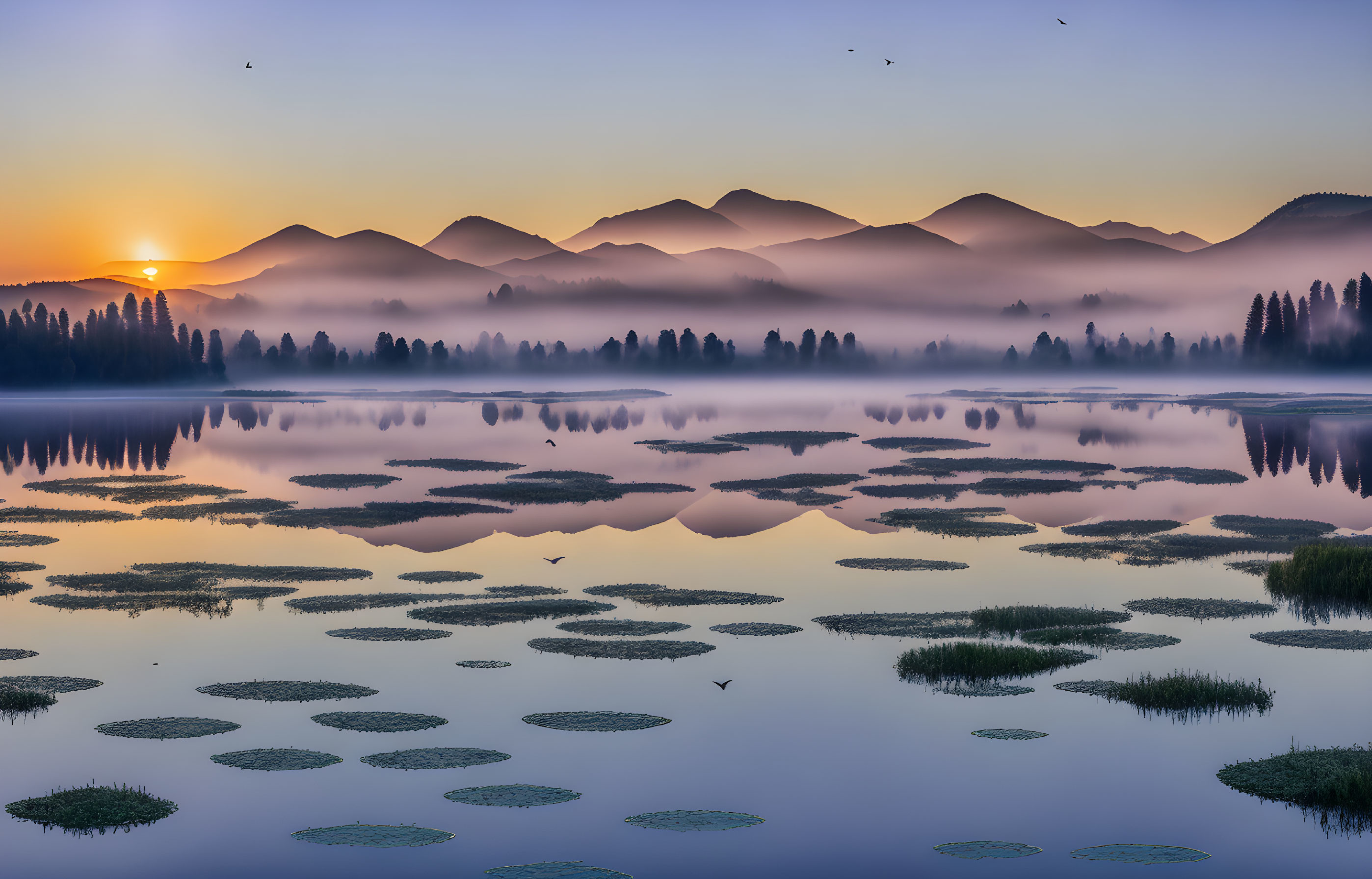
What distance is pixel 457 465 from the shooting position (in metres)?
85.8

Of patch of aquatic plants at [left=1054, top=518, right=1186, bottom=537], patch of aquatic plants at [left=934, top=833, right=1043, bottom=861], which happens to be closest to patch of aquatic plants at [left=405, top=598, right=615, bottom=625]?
patch of aquatic plants at [left=934, top=833, right=1043, bottom=861]

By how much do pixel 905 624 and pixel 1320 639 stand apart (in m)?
9.93

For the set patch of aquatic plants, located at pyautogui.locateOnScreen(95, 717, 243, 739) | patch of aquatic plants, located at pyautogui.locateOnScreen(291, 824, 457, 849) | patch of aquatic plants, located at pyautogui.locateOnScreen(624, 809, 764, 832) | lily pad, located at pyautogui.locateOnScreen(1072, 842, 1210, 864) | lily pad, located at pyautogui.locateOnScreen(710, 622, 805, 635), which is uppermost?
lily pad, located at pyautogui.locateOnScreen(710, 622, 805, 635)

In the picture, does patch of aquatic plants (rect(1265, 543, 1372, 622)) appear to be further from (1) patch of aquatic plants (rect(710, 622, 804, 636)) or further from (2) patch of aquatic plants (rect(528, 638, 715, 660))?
(2) patch of aquatic plants (rect(528, 638, 715, 660))

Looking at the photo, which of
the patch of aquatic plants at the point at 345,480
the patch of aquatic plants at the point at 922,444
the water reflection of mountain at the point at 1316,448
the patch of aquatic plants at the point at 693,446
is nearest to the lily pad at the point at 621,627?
the patch of aquatic plants at the point at 345,480

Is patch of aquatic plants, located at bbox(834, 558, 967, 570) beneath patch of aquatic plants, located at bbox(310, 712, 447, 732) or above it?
above

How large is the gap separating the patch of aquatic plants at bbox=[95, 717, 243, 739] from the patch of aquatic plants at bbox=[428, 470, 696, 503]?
3941 centimetres

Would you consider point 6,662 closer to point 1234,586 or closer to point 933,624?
point 933,624

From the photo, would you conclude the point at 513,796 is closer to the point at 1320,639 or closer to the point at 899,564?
the point at 1320,639

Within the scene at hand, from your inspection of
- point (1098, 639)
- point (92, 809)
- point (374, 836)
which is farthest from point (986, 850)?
point (1098, 639)

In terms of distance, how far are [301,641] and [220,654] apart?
6.60 feet

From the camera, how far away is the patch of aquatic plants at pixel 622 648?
96.0 feet

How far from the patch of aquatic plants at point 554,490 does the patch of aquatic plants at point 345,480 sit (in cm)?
501

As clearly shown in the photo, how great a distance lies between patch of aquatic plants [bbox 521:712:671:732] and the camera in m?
23.4
